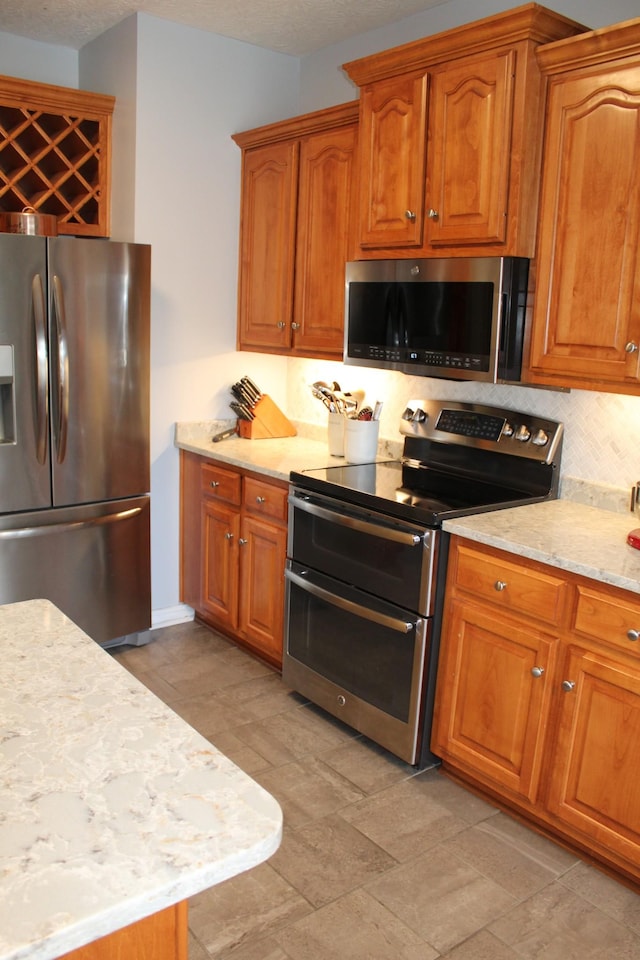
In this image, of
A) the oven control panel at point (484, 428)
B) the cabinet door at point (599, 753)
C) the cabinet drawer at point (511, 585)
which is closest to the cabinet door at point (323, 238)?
the oven control panel at point (484, 428)

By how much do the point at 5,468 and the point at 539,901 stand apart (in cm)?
235

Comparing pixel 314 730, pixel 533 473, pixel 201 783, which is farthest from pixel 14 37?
pixel 201 783

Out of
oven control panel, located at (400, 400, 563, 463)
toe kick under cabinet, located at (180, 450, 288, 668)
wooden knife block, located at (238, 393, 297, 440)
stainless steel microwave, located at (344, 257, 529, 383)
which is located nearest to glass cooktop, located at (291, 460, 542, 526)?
oven control panel, located at (400, 400, 563, 463)

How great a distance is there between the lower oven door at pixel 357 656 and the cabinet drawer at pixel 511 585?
0.22 metres

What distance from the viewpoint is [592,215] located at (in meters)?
2.41

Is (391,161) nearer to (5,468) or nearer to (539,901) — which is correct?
(5,468)

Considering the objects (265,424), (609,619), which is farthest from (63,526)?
(609,619)

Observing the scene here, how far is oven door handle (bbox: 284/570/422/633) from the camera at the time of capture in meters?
2.65

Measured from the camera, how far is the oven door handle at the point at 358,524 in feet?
8.53

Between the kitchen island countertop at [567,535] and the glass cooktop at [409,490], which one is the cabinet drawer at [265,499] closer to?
the glass cooktop at [409,490]

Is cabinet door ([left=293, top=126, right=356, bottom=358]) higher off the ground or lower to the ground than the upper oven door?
higher

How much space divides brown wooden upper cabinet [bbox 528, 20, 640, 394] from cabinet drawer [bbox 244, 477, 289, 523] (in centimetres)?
119

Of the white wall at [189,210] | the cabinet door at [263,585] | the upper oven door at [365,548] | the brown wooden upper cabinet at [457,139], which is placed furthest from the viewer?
the white wall at [189,210]

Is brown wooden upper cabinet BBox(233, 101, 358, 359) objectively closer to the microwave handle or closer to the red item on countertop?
the microwave handle
